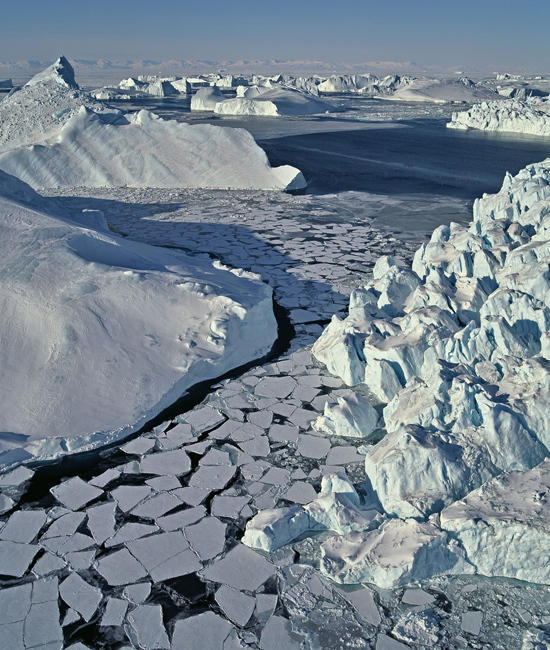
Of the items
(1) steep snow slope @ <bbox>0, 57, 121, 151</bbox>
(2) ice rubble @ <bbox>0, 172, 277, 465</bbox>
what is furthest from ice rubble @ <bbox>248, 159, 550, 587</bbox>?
(1) steep snow slope @ <bbox>0, 57, 121, 151</bbox>

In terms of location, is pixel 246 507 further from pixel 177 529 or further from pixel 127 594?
pixel 127 594

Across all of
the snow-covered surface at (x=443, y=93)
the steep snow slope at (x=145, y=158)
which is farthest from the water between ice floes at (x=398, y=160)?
the snow-covered surface at (x=443, y=93)

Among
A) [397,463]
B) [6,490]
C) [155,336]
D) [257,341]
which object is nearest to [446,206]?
[257,341]

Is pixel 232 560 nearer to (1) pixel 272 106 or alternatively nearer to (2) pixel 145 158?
(2) pixel 145 158

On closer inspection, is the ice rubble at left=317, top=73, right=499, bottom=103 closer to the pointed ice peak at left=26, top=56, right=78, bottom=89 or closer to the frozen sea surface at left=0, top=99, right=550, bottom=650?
the pointed ice peak at left=26, top=56, right=78, bottom=89

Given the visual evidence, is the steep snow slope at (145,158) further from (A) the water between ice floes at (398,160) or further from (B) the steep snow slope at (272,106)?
(B) the steep snow slope at (272,106)

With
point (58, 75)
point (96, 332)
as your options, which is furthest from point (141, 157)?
point (96, 332)

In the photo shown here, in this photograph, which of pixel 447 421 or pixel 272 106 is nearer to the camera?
pixel 447 421
